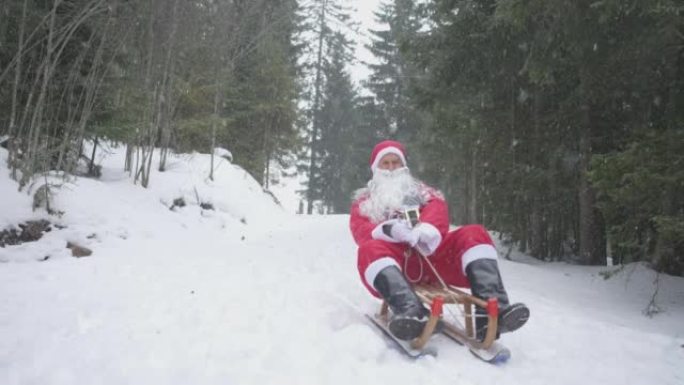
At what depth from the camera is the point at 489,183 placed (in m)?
12.3

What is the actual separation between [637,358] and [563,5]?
3.95 m

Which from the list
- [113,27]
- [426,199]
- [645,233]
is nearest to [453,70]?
[645,233]

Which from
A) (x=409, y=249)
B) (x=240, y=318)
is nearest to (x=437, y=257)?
(x=409, y=249)

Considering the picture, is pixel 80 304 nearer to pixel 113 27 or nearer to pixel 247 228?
pixel 113 27

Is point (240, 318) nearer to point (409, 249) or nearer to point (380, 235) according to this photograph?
point (380, 235)

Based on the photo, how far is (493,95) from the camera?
1009cm

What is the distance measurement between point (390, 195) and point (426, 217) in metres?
0.43

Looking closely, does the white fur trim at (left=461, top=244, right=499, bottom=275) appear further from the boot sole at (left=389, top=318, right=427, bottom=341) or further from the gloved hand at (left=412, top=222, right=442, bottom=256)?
the boot sole at (left=389, top=318, right=427, bottom=341)

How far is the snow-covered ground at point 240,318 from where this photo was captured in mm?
3023

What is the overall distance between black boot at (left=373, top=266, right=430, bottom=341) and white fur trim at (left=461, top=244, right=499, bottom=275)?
0.53 meters

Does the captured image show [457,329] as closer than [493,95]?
Yes

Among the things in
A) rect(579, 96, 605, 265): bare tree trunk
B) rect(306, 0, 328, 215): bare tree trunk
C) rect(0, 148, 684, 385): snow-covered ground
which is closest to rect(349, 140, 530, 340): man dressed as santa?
rect(0, 148, 684, 385): snow-covered ground

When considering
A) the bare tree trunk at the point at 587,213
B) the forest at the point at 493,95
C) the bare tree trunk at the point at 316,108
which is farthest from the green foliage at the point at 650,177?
the bare tree trunk at the point at 316,108

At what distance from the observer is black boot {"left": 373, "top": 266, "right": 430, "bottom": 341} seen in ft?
10.6
